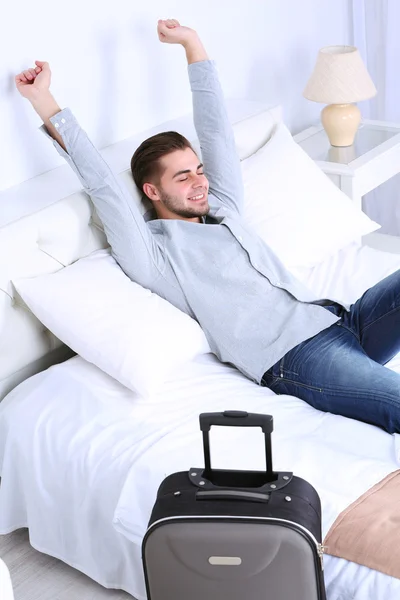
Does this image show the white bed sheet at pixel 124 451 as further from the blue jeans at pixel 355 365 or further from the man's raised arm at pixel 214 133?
the man's raised arm at pixel 214 133

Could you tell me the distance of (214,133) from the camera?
2.57 meters

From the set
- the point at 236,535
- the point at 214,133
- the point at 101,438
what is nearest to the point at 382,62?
the point at 214,133

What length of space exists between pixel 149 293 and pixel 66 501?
534 millimetres

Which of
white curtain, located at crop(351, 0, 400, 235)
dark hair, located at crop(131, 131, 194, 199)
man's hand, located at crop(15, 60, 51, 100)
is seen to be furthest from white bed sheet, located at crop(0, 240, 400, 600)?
white curtain, located at crop(351, 0, 400, 235)

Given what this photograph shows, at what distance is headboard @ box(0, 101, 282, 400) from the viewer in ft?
7.00

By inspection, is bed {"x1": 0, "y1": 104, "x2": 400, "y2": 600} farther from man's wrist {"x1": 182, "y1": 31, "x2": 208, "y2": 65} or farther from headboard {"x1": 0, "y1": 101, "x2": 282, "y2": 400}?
man's wrist {"x1": 182, "y1": 31, "x2": 208, "y2": 65}

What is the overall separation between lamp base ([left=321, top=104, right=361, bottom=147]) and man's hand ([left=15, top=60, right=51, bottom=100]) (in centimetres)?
121

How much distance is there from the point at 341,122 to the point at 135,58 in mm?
803

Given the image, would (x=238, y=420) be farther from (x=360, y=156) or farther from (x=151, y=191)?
(x=360, y=156)

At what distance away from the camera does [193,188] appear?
241 centimetres

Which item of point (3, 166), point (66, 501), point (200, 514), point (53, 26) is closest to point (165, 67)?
point (53, 26)

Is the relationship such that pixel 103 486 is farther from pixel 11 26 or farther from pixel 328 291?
pixel 11 26

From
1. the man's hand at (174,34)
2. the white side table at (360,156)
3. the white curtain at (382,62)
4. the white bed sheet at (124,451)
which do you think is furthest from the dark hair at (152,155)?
the white curtain at (382,62)

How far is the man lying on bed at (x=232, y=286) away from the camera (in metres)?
2.13
